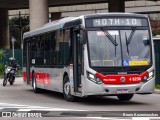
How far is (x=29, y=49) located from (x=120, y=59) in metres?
9.15

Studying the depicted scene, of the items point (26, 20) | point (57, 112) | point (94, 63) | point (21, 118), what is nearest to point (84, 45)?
point (94, 63)

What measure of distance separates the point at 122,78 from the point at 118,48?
980mm

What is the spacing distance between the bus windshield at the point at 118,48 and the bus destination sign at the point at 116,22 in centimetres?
24

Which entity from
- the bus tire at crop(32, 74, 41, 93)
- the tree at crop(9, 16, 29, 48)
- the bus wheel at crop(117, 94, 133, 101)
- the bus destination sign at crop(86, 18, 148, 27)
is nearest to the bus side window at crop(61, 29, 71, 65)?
the bus destination sign at crop(86, 18, 148, 27)

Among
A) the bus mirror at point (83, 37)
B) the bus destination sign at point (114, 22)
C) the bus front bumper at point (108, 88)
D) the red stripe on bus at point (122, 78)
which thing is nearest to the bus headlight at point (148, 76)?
the red stripe on bus at point (122, 78)

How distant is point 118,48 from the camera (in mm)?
16906

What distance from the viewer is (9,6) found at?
67.0 m

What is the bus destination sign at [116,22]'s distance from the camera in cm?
1716

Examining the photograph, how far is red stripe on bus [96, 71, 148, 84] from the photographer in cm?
1661

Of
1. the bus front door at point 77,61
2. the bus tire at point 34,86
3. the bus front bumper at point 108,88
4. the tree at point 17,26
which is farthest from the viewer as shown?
the tree at point 17,26

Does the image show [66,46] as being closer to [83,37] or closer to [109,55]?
[83,37]

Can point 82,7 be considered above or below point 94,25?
above

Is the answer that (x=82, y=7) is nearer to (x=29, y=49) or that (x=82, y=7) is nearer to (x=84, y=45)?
(x=29, y=49)

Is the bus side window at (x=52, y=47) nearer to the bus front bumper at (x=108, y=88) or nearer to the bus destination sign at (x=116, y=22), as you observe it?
the bus destination sign at (x=116, y=22)
